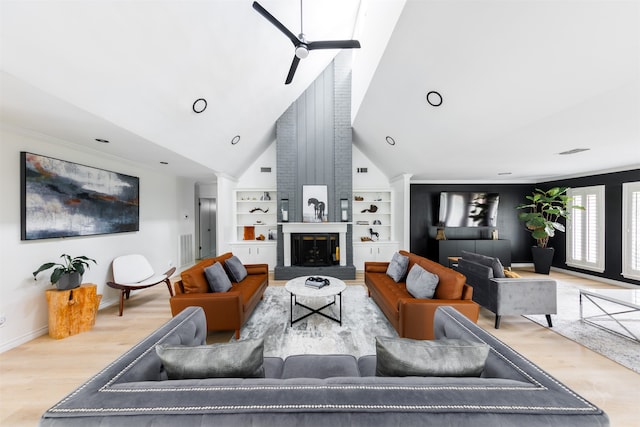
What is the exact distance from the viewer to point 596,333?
2.77 meters

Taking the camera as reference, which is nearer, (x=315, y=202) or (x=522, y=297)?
(x=522, y=297)

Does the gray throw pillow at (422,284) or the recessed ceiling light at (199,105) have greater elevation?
the recessed ceiling light at (199,105)

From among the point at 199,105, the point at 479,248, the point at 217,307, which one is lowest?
the point at 217,307

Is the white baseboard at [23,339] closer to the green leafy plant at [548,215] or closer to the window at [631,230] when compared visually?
the green leafy plant at [548,215]

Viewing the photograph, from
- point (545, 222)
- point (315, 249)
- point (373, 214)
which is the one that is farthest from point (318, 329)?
point (545, 222)

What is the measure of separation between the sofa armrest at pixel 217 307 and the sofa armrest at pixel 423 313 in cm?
175

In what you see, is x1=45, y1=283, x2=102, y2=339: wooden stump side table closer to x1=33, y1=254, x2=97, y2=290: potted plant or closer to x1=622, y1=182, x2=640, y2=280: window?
x1=33, y1=254, x2=97, y2=290: potted plant

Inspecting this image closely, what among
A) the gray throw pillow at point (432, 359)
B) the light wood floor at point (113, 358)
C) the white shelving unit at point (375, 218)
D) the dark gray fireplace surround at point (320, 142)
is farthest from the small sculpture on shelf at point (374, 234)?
the gray throw pillow at point (432, 359)

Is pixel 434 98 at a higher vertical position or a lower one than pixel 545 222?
higher

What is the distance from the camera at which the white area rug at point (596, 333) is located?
2356 millimetres

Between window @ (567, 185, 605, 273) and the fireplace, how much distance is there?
5.13m

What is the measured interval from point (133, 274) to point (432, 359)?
4445 mm

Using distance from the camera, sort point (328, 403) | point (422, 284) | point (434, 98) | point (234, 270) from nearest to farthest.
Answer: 1. point (328, 403)
2. point (422, 284)
3. point (434, 98)
4. point (234, 270)

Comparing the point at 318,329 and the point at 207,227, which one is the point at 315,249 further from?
the point at 207,227
